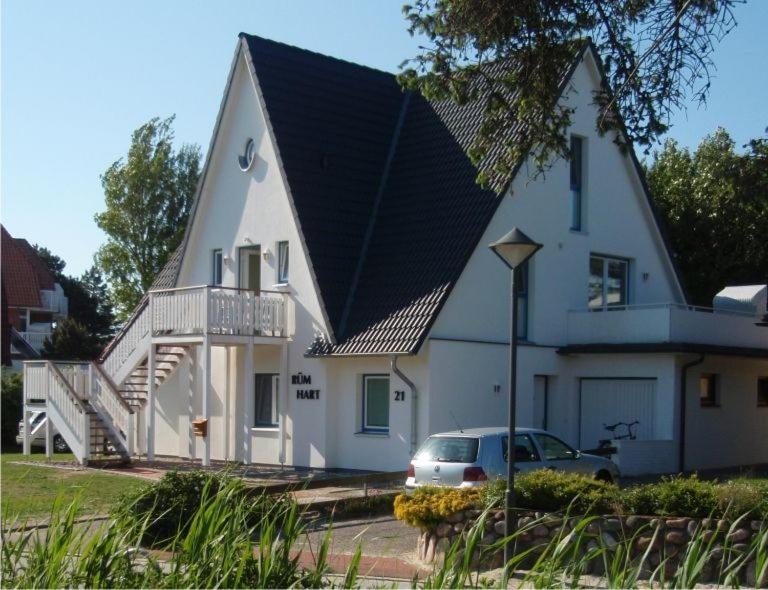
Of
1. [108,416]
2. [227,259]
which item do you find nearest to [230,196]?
[227,259]

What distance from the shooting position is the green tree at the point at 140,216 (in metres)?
49.8

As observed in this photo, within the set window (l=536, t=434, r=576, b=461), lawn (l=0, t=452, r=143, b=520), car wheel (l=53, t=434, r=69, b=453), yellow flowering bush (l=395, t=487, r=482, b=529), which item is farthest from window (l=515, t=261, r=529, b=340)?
car wheel (l=53, t=434, r=69, b=453)

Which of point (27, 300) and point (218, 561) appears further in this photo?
point (27, 300)

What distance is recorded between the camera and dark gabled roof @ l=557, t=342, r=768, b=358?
25297mm

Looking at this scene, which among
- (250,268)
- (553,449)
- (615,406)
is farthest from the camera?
(250,268)

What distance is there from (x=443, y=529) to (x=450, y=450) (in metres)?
3.68

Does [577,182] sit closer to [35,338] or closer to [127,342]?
[127,342]

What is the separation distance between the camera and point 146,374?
2967 cm

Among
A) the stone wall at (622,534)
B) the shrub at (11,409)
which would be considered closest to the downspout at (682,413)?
the stone wall at (622,534)

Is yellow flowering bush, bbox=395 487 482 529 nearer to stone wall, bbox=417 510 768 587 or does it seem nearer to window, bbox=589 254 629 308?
stone wall, bbox=417 510 768 587

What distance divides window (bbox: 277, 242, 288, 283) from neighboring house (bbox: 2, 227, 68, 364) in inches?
1316

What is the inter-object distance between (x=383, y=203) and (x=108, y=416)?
28.1 ft

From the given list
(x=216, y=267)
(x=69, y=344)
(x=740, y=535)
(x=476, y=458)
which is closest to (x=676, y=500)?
(x=740, y=535)

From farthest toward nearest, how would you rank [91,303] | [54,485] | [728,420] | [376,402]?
[91,303] → [728,420] → [376,402] → [54,485]
